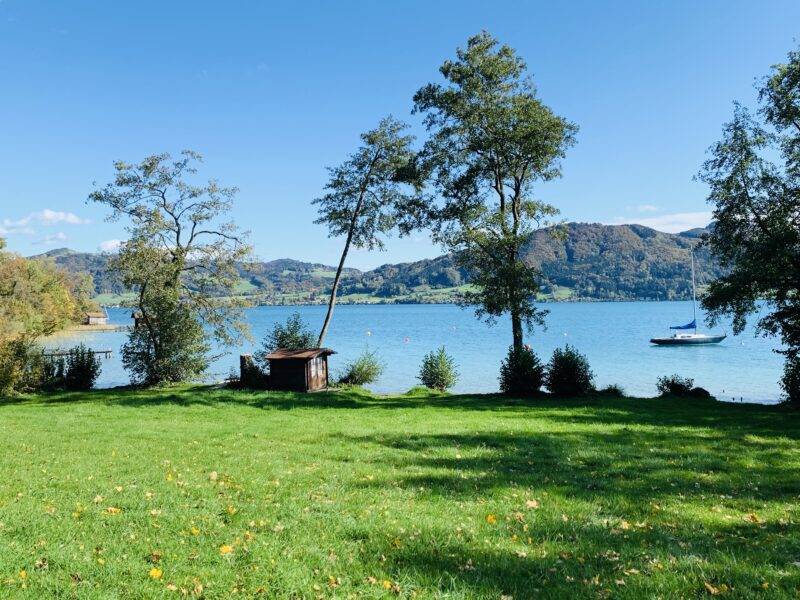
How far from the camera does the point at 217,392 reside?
24.7 metres

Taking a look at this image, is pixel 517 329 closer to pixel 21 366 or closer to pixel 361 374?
pixel 361 374

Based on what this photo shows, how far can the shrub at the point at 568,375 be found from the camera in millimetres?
23984

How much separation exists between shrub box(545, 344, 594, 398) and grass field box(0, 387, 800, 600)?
9181 millimetres

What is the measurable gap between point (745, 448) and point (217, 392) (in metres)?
20.6

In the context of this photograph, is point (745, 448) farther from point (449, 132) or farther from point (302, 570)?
point (449, 132)

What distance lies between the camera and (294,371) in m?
26.5

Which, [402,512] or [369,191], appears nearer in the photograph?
[402,512]

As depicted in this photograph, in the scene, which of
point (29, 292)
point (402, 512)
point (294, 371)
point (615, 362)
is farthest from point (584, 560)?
point (29, 292)

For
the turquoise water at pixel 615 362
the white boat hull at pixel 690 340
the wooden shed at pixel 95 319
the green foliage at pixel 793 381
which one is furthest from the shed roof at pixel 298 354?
the wooden shed at pixel 95 319

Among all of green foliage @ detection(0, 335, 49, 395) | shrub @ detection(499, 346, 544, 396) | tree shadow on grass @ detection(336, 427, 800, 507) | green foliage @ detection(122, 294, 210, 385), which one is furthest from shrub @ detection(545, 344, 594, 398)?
green foliage @ detection(0, 335, 49, 395)

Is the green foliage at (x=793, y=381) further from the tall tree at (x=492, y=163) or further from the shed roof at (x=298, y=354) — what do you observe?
the shed roof at (x=298, y=354)

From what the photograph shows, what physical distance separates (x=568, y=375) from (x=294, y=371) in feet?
42.8

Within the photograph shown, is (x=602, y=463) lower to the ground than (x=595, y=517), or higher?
lower

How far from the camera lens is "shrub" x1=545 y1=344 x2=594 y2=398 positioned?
2398 cm
